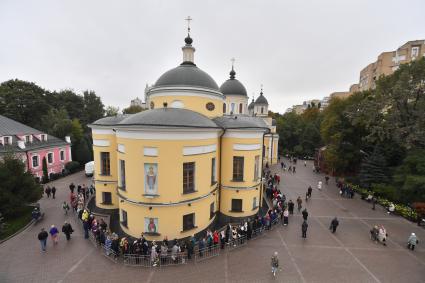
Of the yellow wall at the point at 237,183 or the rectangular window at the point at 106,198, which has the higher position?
the yellow wall at the point at 237,183

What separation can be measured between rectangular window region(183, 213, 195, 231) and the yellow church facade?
0.16ft

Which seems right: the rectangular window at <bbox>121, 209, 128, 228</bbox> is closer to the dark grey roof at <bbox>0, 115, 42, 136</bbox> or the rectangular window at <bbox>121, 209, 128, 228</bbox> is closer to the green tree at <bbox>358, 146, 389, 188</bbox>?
the dark grey roof at <bbox>0, 115, 42, 136</bbox>

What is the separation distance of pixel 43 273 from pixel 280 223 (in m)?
14.9

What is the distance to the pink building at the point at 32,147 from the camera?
26.0 meters

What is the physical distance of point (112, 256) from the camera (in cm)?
1220

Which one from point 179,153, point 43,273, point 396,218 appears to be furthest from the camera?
point 396,218

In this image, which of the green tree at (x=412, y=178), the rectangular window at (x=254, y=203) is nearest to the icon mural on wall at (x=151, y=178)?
the rectangular window at (x=254, y=203)

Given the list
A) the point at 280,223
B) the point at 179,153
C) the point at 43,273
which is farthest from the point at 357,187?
the point at 43,273

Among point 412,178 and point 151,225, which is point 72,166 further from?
point 412,178

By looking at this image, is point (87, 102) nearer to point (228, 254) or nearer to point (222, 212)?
point (222, 212)

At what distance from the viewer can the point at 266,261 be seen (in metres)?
12.0

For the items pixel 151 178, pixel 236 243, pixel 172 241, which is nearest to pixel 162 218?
pixel 172 241

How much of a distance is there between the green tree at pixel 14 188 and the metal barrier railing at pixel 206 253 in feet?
48.1

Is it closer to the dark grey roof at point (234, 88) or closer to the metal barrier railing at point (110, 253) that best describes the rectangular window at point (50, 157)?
the metal barrier railing at point (110, 253)
